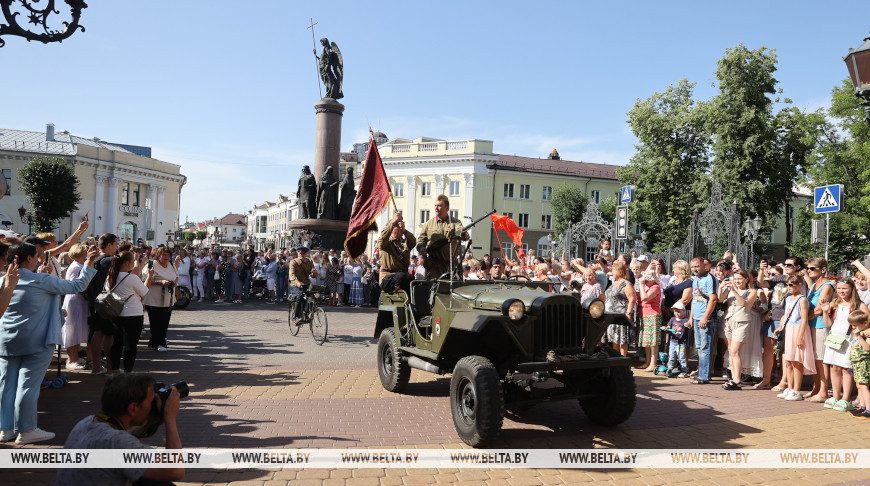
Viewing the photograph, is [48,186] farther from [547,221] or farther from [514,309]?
[514,309]

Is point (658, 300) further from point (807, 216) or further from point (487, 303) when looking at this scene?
point (807, 216)

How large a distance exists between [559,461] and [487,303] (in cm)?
158

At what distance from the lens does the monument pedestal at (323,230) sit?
23.6 m

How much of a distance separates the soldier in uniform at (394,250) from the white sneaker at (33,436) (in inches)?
160

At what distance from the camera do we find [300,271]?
40.5ft

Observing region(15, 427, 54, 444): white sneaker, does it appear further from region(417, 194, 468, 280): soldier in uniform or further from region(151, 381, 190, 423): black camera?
region(417, 194, 468, 280): soldier in uniform

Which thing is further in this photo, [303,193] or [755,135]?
[755,135]

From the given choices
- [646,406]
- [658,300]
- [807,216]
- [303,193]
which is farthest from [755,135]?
[646,406]

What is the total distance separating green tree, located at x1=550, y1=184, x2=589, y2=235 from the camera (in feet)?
178

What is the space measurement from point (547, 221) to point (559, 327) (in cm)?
5516

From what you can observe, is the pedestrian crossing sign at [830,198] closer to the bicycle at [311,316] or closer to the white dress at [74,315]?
the bicycle at [311,316]

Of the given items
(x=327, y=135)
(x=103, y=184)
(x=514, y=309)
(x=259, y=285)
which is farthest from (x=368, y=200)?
(x=103, y=184)

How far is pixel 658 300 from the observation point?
9.38m

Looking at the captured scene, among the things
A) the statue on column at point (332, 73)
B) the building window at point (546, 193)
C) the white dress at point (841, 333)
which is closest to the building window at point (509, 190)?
the building window at point (546, 193)
